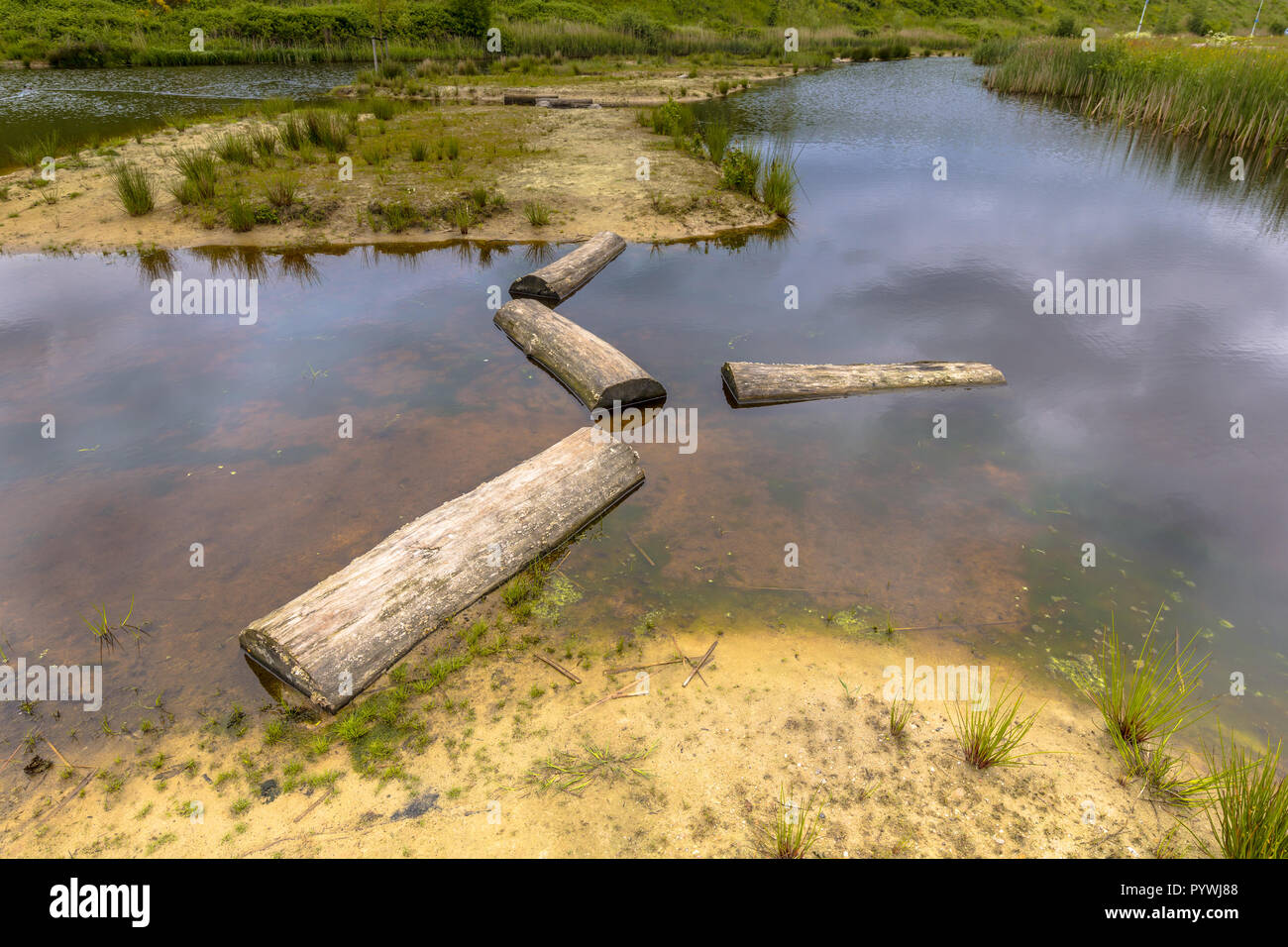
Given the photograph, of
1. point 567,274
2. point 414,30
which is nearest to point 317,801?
point 567,274

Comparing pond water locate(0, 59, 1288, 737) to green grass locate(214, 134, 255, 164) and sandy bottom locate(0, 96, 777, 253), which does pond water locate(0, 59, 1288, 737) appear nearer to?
sandy bottom locate(0, 96, 777, 253)

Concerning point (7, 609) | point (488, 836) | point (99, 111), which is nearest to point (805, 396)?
point (488, 836)

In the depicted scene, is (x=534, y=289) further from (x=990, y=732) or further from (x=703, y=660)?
(x=990, y=732)

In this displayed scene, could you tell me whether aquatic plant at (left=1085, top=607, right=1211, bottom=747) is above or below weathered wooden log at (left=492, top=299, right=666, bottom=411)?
below

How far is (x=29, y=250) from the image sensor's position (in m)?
10.1

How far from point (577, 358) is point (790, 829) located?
5310 millimetres

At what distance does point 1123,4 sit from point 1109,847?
9522 centimetres

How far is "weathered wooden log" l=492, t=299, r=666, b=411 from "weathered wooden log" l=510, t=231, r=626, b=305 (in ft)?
2.48

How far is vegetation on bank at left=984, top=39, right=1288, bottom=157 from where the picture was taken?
15.8 meters

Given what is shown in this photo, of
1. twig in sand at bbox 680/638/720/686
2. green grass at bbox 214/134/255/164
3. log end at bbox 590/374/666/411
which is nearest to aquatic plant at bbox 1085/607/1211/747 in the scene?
twig in sand at bbox 680/638/720/686

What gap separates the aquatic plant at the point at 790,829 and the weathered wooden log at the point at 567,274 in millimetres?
7248

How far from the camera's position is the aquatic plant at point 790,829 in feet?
9.91

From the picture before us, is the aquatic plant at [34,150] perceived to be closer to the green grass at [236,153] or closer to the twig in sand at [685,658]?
the green grass at [236,153]

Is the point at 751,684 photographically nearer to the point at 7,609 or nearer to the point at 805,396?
the point at 805,396
